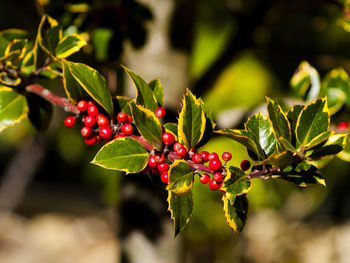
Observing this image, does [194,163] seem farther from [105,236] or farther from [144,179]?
[105,236]

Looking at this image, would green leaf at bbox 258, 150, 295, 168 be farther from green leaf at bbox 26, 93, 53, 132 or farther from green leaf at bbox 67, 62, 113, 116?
green leaf at bbox 26, 93, 53, 132

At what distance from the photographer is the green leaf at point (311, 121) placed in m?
0.49

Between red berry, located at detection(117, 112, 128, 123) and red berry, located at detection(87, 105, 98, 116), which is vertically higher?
red berry, located at detection(117, 112, 128, 123)

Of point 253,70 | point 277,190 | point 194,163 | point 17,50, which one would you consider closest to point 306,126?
point 194,163

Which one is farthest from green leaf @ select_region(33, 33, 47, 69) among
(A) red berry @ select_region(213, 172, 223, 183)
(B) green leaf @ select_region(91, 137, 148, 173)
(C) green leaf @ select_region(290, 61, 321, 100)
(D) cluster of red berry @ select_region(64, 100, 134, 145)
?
(C) green leaf @ select_region(290, 61, 321, 100)

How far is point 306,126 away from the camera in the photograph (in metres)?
0.49

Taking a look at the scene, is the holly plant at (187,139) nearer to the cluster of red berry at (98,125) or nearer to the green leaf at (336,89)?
the cluster of red berry at (98,125)

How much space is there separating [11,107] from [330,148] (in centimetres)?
47

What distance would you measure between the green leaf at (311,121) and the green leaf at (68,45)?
0.35 meters

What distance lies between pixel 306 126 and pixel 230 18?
122 centimetres

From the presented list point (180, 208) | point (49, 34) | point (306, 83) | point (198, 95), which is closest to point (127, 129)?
point (180, 208)

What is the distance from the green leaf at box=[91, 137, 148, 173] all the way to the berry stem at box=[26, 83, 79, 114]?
0.11m

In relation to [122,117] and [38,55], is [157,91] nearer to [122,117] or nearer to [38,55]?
[122,117]

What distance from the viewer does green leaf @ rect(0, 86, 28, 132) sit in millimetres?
566
